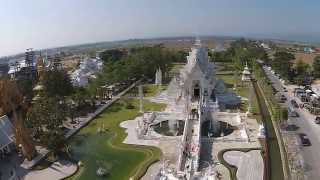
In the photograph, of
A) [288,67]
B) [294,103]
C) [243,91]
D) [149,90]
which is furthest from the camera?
[288,67]

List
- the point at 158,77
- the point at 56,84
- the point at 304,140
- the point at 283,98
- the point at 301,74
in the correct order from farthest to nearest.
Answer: the point at 301,74, the point at 158,77, the point at 56,84, the point at 283,98, the point at 304,140

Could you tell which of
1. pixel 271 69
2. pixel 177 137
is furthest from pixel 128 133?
pixel 271 69

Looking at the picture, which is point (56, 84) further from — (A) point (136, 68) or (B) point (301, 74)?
(B) point (301, 74)

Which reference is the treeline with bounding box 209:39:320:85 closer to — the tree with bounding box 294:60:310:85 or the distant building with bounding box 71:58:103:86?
the tree with bounding box 294:60:310:85

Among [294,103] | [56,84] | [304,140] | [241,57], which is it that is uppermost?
[241,57]

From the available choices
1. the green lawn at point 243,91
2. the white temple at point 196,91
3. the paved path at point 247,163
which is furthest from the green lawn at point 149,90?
the paved path at point 247,163

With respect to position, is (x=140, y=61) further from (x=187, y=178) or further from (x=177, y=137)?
(x=187, y=178)

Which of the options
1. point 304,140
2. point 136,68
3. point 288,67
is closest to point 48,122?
point 304,140

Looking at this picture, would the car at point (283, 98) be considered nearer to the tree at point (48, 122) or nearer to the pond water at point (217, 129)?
the pond water at point (217, 129)
